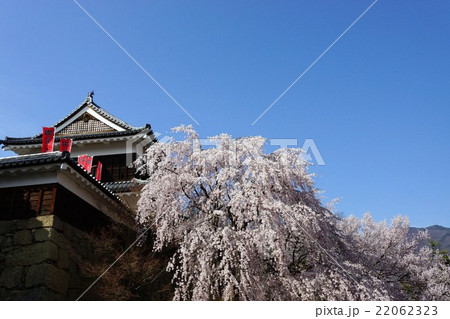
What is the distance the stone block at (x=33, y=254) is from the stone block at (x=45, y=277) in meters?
0.21

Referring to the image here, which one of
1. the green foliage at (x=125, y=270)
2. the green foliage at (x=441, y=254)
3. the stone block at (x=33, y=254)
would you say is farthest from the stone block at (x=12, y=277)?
the green foliage at (x=441, y=254)

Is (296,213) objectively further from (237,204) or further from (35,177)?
(35,177)

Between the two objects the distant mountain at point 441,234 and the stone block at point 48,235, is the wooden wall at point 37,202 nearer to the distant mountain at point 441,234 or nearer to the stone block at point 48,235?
the stone block at point 48,235

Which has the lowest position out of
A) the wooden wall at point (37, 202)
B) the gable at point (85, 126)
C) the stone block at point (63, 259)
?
the stone block at point (63, 259)

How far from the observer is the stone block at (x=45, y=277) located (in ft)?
30.0

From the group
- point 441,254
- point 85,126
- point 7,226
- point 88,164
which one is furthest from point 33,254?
point 441,254

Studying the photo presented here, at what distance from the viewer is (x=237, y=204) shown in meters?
9.70

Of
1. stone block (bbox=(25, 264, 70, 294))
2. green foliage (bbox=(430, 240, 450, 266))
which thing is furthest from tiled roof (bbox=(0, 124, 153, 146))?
green foliage (bbox=(430, 240, 450, 266))

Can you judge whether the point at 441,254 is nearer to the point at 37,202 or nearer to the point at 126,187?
the point at 126,187

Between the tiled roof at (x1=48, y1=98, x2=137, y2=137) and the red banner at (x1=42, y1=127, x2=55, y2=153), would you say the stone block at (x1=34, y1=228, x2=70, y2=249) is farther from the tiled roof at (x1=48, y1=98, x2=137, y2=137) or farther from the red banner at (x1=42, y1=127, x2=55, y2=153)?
the tiled roof at (x1=48, y1=98, x2=137, y2=137)

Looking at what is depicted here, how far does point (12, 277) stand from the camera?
9.42 meters

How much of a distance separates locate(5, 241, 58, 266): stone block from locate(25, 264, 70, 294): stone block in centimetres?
21

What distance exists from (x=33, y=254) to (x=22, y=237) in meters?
0.72
